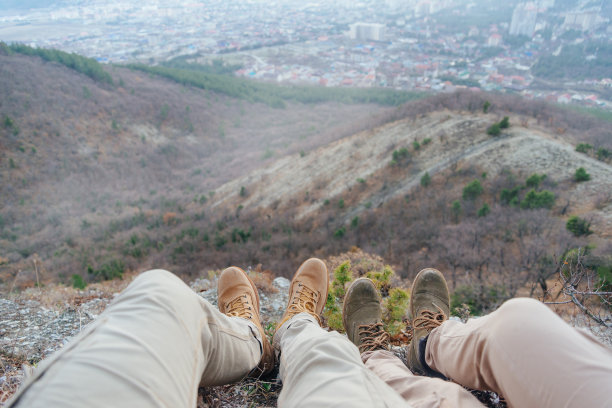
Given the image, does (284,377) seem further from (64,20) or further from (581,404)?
(64,20)

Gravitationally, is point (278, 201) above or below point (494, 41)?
below

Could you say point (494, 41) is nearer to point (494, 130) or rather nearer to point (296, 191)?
point (494, 130)

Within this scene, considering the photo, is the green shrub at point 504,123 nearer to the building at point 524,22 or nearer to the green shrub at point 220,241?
the green shrub at point 220,241

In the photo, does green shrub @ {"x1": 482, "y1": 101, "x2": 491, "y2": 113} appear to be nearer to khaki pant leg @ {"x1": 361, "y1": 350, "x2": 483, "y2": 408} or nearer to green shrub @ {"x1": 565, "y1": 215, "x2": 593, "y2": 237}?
green shrub @ {"x1": 565, "y1": 215, "x2": 593, "y2": 237}

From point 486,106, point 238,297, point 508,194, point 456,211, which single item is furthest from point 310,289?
point 486,106

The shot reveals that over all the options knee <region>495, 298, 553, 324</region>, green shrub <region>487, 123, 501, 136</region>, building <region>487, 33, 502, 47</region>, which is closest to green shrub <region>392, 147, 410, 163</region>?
green shrub <region>487, 123, 501, 136</region>

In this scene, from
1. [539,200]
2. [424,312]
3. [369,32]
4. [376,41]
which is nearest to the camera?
[424,312]

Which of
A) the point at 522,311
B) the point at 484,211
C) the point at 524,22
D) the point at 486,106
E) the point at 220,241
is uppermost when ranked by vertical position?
the point at 524,22

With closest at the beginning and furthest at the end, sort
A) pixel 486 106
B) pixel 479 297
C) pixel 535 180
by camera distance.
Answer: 1. pixel 479 297
2. pixel 535 180
3. pixel 486 106
